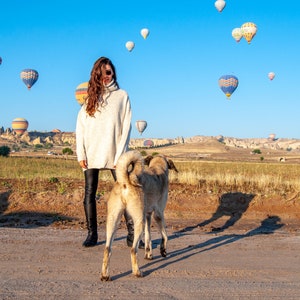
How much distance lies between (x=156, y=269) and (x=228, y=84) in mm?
72404

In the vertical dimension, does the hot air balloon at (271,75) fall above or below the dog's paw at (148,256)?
above

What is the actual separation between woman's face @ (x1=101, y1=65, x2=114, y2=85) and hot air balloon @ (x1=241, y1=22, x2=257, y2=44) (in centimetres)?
6634

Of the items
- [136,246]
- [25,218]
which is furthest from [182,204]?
[136,246]

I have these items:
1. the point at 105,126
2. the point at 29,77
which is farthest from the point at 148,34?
the point at 105,126

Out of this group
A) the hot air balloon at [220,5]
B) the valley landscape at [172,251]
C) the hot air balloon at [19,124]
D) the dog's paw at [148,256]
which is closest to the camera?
the valley landscape at [172,251]

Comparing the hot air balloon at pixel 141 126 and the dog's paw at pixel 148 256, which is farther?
the hot air balloon at pixel 141 126

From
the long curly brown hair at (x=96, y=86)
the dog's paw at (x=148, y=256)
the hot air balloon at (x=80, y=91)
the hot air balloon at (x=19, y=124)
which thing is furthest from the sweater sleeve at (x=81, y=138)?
the hot air balloon at (x=19, y=124)

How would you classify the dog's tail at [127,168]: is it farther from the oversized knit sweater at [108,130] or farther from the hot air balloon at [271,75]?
the hot air balloon at [271,75]

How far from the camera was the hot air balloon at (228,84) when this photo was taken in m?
76.8

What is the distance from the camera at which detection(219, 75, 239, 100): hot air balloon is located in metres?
76.8

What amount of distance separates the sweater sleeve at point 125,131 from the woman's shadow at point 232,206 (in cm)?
658

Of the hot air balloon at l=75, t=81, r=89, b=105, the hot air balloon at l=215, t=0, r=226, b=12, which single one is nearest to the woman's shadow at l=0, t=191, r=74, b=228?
the hot air balloon at l=75, t=81, r=89, b=105

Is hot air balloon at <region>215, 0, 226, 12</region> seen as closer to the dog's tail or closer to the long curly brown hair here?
the long curly brown hair

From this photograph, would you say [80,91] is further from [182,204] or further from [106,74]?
[106,74]
